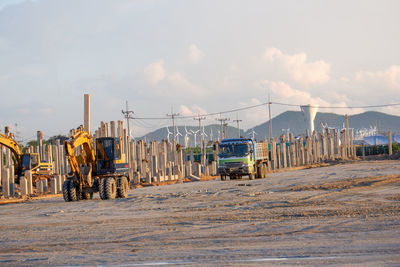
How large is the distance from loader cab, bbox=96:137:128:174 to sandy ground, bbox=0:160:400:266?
2818mm

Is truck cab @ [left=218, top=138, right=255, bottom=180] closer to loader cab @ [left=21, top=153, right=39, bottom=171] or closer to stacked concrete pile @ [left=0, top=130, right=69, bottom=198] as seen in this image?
stacked concrete pile @ [left=0, top=130, right=69, bottom=198]

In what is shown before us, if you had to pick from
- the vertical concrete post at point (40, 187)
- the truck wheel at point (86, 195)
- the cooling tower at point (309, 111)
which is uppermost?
the cooling tower at point (309, 111)

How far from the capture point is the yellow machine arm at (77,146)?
17.9 meters

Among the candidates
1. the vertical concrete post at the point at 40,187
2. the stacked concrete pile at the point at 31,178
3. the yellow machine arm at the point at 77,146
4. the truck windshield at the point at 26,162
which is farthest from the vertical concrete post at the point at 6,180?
the yellow machine arm at the point at 77,146

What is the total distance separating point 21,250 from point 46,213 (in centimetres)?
672

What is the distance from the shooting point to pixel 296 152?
5775 centimetres

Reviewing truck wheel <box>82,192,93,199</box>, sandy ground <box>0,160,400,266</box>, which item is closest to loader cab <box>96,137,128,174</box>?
truck wheel <box>82,192,93,199</box>

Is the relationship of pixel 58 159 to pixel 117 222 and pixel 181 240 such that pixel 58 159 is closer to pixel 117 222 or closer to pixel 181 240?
pixel 117 222

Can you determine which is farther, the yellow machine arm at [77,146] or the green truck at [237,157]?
the green truck at [237,157]

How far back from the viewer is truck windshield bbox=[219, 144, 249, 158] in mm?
30234

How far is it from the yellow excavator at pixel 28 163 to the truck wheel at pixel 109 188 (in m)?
8.99

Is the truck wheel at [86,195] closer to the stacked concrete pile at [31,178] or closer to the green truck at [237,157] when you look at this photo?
the stacked concrete pile at [31,178]

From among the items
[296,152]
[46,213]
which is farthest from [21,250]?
[296,152]

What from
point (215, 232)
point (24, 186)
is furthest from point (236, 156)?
point (215, 232)
